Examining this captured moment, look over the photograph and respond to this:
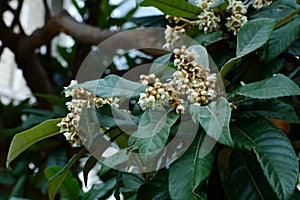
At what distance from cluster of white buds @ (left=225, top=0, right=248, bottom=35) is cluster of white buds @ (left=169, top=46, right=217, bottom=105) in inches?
6.3

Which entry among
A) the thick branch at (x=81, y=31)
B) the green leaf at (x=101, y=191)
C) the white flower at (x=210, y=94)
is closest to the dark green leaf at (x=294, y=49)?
the white flower at (x=210, y=94)

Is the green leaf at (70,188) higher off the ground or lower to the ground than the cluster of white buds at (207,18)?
lower

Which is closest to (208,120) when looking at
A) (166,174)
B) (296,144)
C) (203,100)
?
(203,100)

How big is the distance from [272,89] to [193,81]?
98 mm

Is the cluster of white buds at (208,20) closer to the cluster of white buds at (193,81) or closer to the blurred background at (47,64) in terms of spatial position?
the cluster of white buds at (193,81)

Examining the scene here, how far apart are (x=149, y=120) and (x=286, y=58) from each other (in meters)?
0.30

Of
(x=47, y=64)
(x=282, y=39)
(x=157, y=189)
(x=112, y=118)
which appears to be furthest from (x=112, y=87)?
(x=47, y=64)

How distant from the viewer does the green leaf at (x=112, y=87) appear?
54 centimetres

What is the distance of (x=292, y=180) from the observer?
0.49 metres

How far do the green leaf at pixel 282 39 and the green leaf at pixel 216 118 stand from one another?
0.17 meters

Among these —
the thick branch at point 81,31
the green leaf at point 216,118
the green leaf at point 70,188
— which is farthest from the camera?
the thick branch at point 81,31

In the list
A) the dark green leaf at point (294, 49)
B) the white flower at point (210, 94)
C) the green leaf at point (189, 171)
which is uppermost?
the white flower at point (210, 94)

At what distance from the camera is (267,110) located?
1.98 feet

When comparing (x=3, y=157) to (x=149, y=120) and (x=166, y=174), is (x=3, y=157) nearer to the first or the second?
(x=166, y=174)
